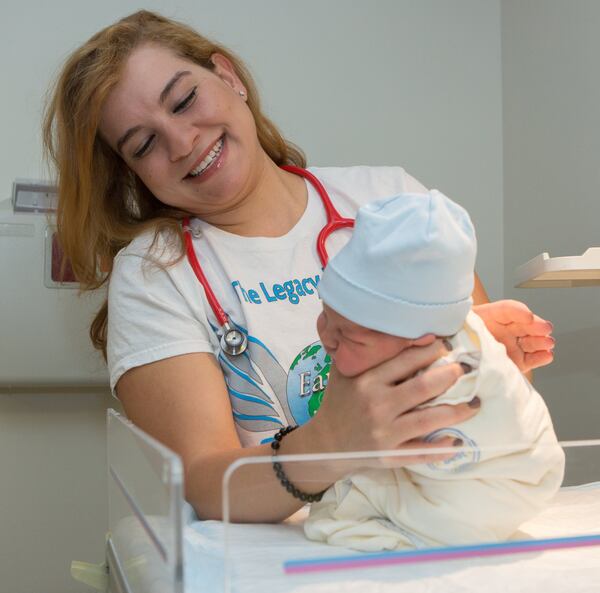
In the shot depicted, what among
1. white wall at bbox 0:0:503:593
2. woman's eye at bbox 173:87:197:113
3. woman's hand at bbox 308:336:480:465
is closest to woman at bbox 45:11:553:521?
woman's eye at bbox 173:87:197:113

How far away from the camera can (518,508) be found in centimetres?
74

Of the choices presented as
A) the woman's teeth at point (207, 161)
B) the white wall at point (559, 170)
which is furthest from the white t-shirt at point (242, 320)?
the white wall at point (559, 170)

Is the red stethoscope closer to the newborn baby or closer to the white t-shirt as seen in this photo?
the white t-shirt

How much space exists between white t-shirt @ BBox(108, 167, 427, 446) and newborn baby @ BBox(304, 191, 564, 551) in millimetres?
411

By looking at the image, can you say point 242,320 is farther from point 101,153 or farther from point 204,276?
point 101,153

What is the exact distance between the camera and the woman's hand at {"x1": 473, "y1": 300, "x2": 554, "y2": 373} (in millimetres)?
878

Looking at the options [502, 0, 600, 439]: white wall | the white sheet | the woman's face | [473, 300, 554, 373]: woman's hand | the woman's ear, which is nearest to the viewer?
the white sheet

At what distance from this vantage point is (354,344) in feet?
Answer: 2.58

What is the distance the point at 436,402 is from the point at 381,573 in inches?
7.0

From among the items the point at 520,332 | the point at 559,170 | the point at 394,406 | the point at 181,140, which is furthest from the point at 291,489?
the point at 559,170

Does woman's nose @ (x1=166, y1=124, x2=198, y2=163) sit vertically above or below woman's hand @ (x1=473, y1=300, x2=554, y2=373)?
above

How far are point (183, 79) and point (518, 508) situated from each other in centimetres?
79

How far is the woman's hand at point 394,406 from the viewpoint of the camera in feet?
2.42

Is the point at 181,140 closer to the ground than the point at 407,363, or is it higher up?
higher up
